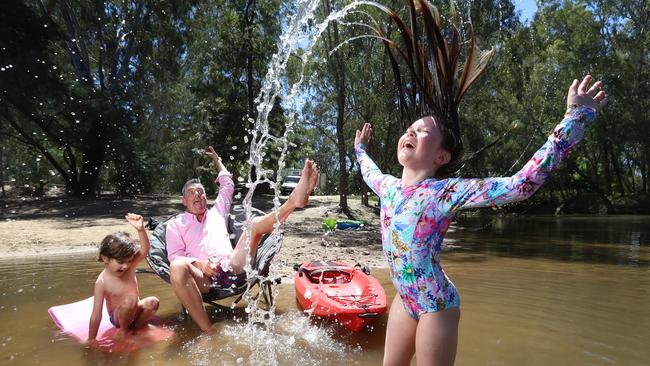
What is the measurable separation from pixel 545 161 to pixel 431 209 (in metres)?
0.53

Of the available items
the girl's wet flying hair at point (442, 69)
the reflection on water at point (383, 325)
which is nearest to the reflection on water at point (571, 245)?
the reflection on water at point (383, 325)

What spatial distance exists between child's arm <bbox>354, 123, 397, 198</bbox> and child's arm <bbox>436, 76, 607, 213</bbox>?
1.97ft

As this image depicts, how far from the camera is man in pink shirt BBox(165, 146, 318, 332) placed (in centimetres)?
434

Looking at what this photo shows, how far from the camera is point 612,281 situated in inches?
288

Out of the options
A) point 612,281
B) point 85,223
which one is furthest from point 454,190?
point 85,223

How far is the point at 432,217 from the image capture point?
2172 millimetres

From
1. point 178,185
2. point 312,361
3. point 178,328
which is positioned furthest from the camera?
point 178,185

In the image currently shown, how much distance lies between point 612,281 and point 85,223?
12.3 m

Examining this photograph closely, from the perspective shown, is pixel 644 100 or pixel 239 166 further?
pixel 644 100

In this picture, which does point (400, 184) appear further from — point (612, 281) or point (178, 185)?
point (178, 185)

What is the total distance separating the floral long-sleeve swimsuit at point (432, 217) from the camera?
6.28ft

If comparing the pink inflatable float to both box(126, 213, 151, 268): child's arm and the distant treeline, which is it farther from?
the distant treeline

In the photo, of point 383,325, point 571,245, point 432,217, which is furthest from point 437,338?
point 571,245

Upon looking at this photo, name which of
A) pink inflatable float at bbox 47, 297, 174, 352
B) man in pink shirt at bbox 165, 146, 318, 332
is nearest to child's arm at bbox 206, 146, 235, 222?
man in pink shirt at bbox 165, 146, 318, 332
